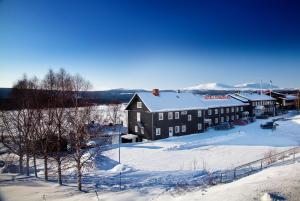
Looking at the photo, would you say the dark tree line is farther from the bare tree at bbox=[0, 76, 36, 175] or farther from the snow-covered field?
the snow-covered field

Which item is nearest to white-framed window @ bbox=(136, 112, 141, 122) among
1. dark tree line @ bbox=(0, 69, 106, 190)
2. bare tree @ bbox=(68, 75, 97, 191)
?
dark tree line @ bbox=(0, 69, 106, 190)

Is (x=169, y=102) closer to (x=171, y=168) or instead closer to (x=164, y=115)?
(x=164, y=115)

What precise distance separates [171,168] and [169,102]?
796 inches

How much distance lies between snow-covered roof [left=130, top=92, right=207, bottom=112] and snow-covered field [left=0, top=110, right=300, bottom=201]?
18.0 ft

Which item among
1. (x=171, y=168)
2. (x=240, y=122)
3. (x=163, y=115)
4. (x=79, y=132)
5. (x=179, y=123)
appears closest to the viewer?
(x=79, y=132)

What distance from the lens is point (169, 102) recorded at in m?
44.2

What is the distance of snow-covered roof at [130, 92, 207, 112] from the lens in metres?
41.7

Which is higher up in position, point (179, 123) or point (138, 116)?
point (138, 116)

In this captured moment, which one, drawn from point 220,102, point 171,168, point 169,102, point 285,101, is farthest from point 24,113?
point 285,101

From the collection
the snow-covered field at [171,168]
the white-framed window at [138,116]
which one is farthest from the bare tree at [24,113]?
the white-framed window at [138,116]

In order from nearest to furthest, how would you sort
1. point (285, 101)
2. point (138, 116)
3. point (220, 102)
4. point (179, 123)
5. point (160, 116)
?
point (160, 116)
point (179, 123)
point (138, 116)
point (220, 102)
point (285, 101)

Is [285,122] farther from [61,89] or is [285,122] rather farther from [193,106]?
[61,89]

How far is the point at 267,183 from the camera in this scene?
14.8 m

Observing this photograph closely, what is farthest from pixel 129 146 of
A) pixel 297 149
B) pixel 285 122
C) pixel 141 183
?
pixel 285 122
